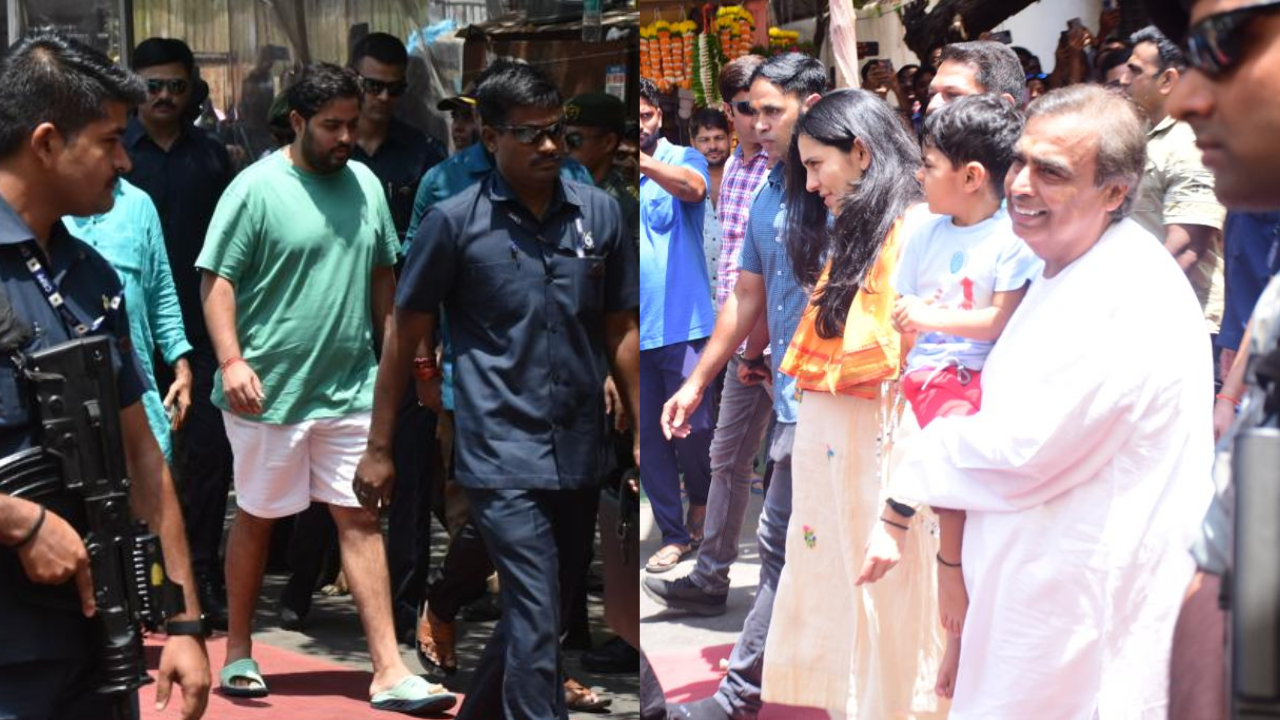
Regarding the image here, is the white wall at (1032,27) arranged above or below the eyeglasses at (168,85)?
above

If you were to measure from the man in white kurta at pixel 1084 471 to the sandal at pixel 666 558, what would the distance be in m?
1.75

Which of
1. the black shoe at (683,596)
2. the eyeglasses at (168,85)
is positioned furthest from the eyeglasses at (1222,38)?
the eyeglasses at (168,85)

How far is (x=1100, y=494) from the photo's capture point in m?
3.81

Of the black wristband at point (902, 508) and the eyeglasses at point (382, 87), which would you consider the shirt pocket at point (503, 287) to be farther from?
the eyeglasses at point (382, 87)

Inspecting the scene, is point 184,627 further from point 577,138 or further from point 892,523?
point 577,138

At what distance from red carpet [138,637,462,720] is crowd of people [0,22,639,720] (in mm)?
98

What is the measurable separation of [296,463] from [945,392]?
2715 millimetres

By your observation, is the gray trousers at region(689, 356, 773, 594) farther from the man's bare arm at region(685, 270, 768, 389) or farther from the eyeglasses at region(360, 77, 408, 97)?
the eyeglasses at region(360, 77, 408, 97)

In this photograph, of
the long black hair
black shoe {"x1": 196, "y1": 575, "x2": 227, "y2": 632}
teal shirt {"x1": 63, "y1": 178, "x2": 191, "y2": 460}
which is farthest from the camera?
black shoe {"x1": 196, "y1": 575, "x2": 227, "y2": 632}

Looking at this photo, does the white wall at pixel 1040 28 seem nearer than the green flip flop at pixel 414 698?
No

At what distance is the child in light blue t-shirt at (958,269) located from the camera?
177 inches

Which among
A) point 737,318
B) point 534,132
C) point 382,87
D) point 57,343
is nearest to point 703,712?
point 737,318

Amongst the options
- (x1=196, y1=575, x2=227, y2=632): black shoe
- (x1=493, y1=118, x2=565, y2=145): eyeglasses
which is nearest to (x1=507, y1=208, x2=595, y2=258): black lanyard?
(x1=493, y1=118, x2=565, y2=145): eyeglasses

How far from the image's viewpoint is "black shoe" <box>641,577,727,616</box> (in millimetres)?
5820
